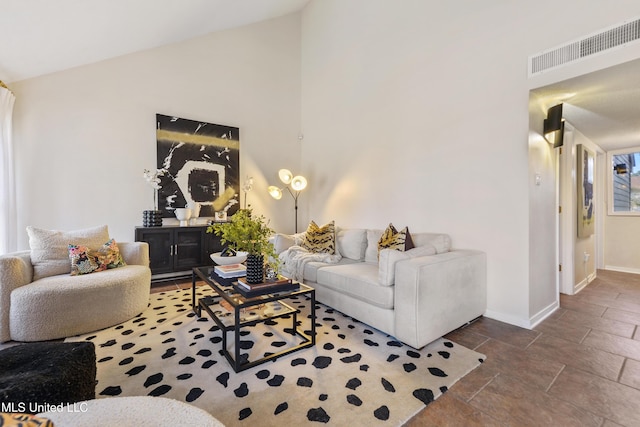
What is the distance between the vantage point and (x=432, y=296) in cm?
205

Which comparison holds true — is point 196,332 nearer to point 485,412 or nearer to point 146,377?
point 146,377

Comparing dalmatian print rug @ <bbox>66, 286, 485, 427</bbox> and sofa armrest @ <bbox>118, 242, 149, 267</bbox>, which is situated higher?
sofa armrest @ <bbox>118, 242, 149, 267</bbox>

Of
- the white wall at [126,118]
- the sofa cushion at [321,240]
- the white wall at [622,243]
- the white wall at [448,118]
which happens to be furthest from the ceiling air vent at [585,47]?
the white wall at [622,243]

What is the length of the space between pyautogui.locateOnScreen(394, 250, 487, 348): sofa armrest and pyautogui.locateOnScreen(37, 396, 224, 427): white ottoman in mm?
1548

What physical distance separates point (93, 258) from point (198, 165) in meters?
2.04

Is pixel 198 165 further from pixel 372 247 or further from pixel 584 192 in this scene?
pixel 584 192

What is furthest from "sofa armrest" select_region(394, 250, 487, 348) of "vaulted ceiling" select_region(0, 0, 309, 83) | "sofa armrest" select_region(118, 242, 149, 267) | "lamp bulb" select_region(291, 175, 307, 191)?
"vaulted ceiling" select_region(0, 0, 309, 83)

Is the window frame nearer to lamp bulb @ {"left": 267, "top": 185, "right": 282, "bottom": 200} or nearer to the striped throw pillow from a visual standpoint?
the striped throw pillow

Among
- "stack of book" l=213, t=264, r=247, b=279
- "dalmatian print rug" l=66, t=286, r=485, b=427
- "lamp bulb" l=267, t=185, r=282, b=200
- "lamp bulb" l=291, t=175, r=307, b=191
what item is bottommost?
"dalmatian print rug" l=66, t=286, r=485, b=427

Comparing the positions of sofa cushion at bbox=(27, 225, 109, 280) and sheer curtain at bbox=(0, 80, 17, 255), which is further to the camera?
sheer curtain at bbox=(0, 80, 17, 255)

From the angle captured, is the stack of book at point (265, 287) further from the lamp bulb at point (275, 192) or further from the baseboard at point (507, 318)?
the lamp bulb at point (275, 192)

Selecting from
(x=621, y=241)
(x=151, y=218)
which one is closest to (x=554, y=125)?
(x=621, y=241)

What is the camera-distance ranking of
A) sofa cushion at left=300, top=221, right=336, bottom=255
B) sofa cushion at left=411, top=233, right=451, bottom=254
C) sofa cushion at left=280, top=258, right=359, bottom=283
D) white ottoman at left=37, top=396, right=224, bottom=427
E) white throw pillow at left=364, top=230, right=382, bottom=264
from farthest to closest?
1. sofa cushion at left=300, top=221, right=336, bottom=255
2. white throw pillow at left=364, top=230, right=382, bottom=264
3. sofa cushion at left=280, top=258, right=359, bottom=283
4. sofa cushion at left=411, top=233, right=451, bottom=254
5. white ottoman at left=37, top=396, right=224, bottom=427

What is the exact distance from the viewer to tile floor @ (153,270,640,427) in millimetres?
1377
